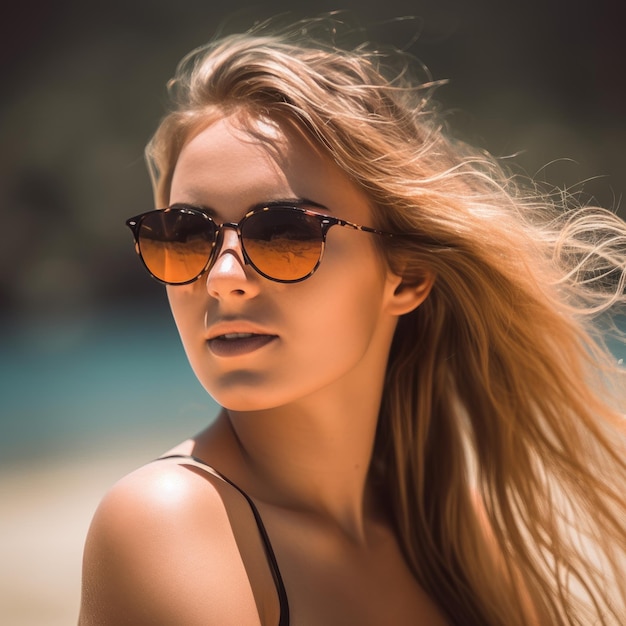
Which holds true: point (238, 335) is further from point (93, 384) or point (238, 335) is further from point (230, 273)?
point (93, 384)

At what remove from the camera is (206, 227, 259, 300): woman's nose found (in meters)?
1.50

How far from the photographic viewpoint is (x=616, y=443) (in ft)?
6.54

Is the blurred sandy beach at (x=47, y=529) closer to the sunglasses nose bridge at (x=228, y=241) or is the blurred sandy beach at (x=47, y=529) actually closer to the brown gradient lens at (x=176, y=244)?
the brown gradient lens at (x=176, y=244)

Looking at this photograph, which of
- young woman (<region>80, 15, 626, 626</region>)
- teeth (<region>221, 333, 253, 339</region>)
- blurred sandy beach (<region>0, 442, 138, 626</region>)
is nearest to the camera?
young woman (<region>80, 15, 626, 626</region>)

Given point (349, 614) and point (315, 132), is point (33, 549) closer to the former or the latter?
point (349, 614)

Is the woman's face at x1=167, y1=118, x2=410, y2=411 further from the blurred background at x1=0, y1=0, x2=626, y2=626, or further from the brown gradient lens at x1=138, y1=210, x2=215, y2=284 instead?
the blurred background at x1=0, y1=0, x2=626, y2=626

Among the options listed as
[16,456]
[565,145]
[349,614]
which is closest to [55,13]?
[16,456]

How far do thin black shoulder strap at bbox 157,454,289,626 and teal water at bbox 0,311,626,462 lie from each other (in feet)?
9.22

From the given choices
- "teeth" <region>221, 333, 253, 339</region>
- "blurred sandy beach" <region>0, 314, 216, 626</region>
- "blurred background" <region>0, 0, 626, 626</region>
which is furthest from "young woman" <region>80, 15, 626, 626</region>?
"blurred background" <region>0, 0, 626, 626</region>

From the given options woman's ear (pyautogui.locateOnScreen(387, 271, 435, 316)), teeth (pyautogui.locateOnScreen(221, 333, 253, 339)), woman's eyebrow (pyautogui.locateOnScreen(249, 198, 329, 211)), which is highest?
woman's eyebrow (pyautogui.locateOnScreen(249, 198, 329, 211))

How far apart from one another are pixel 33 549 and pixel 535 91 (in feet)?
17.1

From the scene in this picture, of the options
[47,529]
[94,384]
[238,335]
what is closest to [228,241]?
[238,335]

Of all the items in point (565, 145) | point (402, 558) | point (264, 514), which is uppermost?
point (565, 145)

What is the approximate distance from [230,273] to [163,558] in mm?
500
